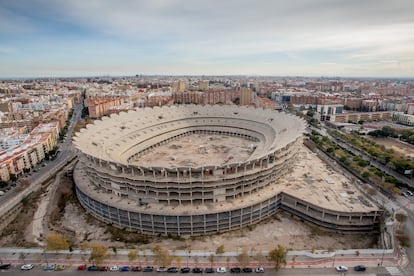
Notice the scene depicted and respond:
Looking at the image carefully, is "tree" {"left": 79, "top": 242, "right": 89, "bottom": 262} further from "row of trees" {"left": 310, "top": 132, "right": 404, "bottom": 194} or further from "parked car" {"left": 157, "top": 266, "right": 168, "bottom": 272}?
"row of trees" {"left": 310, "top": 132, "right": 404, "bottom": 194}

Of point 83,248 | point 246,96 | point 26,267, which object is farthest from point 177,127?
point 246,96

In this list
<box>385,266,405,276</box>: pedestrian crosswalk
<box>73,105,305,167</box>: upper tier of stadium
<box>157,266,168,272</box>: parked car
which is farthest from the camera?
<box>73,105,305,167</box>: upper tier of stadium

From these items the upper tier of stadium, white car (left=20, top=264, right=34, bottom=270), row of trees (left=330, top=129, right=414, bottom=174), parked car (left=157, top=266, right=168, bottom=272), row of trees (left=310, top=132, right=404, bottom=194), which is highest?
the upper tier of stadium

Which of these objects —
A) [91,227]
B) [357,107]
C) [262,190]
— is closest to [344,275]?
[262,190]

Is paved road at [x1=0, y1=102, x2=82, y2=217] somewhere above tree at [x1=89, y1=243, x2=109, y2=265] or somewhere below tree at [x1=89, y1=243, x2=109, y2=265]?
below

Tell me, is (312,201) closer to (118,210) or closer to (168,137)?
(118,210)

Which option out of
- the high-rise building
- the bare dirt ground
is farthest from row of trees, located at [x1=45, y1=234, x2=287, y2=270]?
the high-rise building

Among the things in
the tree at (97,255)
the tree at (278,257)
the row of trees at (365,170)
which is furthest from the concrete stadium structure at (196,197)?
the row of trees at (365,170)

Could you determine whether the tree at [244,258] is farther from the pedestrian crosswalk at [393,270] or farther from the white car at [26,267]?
the white car at [26,267]
